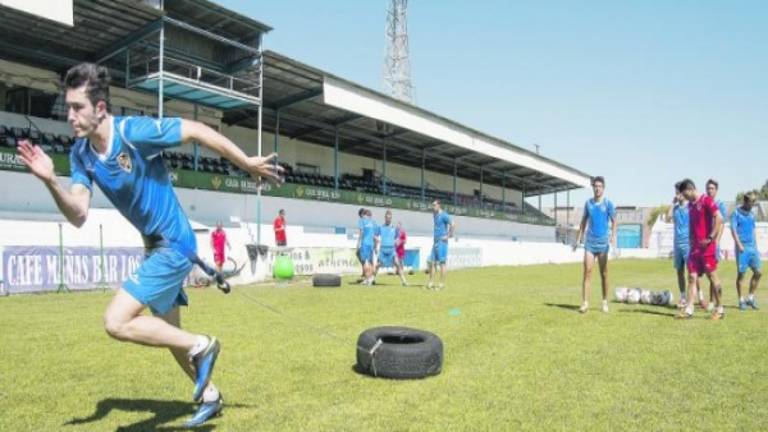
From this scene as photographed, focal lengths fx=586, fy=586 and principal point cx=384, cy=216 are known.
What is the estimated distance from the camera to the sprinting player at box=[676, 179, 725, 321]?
9266 mm

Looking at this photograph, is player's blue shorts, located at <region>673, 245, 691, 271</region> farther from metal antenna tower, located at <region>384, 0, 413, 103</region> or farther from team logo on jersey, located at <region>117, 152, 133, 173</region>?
metal antenna tower, located at <region>384, 0, 413, 103</region>

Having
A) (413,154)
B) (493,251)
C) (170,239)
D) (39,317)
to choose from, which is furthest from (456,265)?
(170,239)

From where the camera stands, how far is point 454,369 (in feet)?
18.3

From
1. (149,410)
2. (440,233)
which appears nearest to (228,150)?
(149,410)

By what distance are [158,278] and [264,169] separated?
3.11 feet

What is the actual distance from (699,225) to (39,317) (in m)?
10.8

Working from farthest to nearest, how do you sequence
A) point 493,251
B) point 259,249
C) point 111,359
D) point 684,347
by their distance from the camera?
point 493,251 < point 259,249 < point 684,347 < point 111,359

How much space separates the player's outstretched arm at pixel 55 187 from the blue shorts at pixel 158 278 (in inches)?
18.4

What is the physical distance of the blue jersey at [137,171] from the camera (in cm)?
353

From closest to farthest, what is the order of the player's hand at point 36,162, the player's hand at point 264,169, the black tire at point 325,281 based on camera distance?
the player's hand at point 36,162 → the player's hand at point 264,169 → the black tire at point 325,281

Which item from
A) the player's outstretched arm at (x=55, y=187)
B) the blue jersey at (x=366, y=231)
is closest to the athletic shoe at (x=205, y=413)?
the player's outstretched arm at (x=55, y=187)

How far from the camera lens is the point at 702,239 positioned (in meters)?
9.45

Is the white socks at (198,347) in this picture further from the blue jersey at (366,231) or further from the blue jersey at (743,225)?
the blue jersey at (366,231)

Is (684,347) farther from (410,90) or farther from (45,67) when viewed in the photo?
(410,90)
